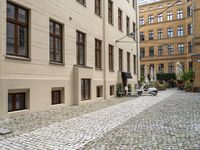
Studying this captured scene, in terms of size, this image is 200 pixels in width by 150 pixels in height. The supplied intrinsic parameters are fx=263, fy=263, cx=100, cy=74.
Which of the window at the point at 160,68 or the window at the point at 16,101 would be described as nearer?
the window at the point at 16,101

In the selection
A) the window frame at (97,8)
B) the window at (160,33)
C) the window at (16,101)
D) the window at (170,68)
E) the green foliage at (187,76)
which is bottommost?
the window at (16,101)

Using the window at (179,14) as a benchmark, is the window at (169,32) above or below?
below

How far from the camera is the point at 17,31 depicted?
35.3 feet

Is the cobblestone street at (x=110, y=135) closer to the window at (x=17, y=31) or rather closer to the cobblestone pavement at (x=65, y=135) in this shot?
the cobblestone pavement at (x=65, y=135)

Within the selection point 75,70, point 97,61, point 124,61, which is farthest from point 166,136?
point 124,61

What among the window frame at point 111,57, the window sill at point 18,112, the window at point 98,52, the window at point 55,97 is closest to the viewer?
the window sill at point 18,112

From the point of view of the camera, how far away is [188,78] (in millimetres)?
33250

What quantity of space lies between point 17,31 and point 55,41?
3026 millimetres

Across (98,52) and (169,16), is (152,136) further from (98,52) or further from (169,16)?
(169,16)

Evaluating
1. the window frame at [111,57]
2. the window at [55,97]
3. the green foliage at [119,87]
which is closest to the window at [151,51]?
the green foliage at [119,87]

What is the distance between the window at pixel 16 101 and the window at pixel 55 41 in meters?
2.93

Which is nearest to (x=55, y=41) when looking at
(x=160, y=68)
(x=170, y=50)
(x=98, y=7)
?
(x=98, y=7)

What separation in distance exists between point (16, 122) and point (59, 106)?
4.37 m

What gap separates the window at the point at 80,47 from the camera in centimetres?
1598
